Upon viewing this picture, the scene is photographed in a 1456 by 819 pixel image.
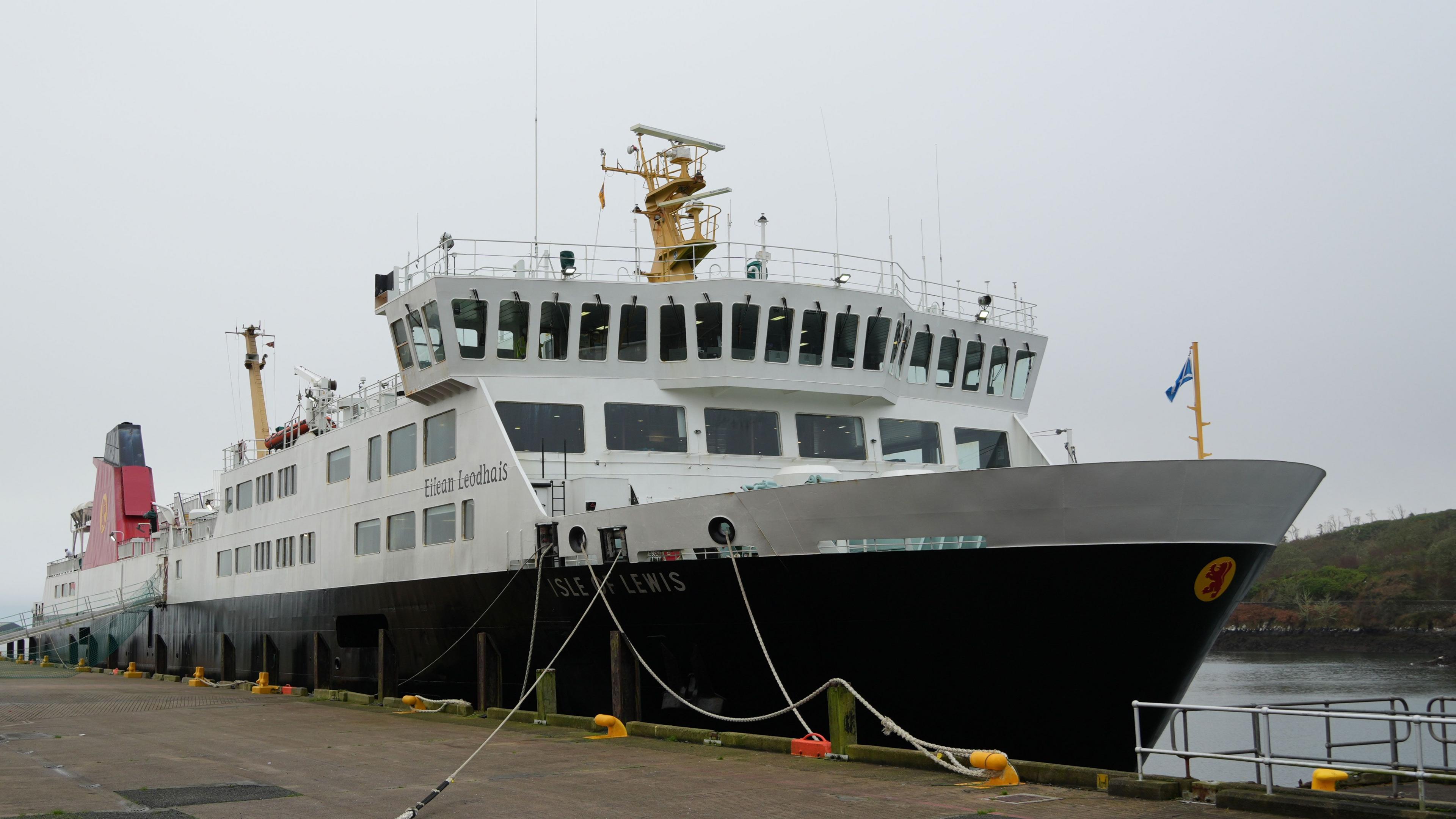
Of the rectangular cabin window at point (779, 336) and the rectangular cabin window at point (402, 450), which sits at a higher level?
the rectangular cabin window at point (779, 336)

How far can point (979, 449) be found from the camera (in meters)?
19.5

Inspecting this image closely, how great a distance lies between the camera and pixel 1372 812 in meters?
7.91

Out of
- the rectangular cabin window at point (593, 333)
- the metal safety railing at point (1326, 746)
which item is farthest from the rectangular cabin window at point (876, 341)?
the metal safety railing at point (1326, 746)

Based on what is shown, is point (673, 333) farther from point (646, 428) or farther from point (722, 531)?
point (722, 531)

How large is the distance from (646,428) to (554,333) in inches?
80.6

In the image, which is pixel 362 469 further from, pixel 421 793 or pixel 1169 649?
pixel 1169 649

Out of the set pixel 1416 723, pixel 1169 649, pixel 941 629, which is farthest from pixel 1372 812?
pixel 941 629

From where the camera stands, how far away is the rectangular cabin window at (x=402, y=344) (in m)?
19.8

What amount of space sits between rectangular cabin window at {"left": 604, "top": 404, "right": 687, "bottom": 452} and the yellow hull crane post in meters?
3.98

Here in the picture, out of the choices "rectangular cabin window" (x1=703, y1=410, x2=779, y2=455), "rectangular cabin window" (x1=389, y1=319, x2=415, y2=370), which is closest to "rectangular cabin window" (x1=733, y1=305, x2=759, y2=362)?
"rectangular cabin window" (x1=703, y1=410, x2=779, y2=455)

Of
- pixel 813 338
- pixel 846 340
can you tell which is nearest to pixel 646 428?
pixel 813 338

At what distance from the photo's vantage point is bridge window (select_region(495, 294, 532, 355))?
18.0 m

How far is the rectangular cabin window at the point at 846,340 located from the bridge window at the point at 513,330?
4.68 meters

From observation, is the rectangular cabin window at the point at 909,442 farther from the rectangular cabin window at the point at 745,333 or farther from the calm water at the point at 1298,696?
the calm water at the point at 1298,696
